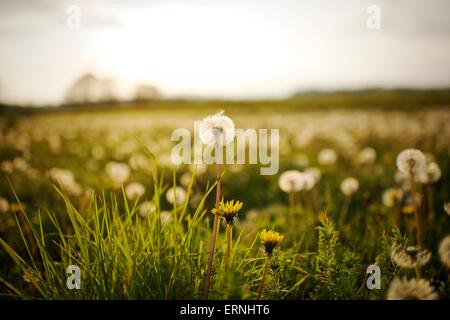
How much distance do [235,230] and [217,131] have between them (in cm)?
152

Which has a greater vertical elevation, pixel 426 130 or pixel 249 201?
pixel 426 130

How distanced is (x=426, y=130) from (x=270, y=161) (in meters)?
2.84

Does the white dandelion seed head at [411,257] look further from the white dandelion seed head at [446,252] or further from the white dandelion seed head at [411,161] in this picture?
the white dandelion seed head at [411,161]

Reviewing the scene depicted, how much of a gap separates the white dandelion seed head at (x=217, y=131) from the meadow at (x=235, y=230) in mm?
191

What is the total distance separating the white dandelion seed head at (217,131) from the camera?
1.43m

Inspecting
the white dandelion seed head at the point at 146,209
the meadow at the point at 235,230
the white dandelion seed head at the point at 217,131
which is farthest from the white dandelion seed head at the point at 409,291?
the white dandelion seed head at the point at 146,209

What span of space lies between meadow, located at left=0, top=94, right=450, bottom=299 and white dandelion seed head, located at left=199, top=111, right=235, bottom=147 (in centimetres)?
19

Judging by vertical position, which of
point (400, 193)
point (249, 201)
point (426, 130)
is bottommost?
point (249, 201)

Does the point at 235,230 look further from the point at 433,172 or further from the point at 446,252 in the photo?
the point at 446,252

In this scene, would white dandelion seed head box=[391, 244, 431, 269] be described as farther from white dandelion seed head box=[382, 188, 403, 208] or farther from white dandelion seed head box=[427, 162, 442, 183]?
white dandelion seed head box=[382, 188, 403, 208]

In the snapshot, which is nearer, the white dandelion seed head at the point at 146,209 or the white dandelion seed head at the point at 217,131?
the white dandelion seed head at the point at 217,131
